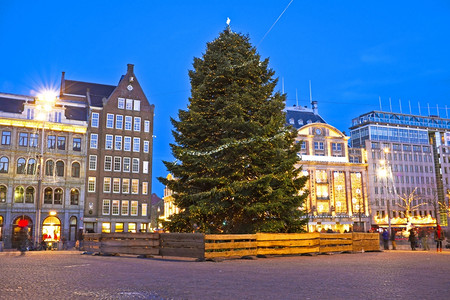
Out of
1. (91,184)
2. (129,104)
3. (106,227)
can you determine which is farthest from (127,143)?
(106,227)

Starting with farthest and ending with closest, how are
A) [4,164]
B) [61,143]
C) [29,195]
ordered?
Answer: 1. [61,143]
2. [29,195]
3. [4,164]

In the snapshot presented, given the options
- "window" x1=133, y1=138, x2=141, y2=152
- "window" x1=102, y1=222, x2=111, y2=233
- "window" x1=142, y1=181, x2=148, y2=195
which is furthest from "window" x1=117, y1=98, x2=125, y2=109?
"window" x1=102, y1=222, x2=111, y2=233

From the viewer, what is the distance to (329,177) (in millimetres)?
94812

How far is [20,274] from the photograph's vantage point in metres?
13.7

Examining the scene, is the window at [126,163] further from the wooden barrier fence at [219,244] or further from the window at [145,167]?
the wooden barrier fence at [219,244]

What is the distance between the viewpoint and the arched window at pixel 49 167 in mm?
57781

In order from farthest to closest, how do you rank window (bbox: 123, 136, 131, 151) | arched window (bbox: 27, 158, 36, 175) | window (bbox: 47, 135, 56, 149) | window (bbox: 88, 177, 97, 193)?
1. window (bbox: 123, 136, 131, 151)
2. window (bbox: 88, 177, 97, 193)
3. window (bbox: 47, 135, 56, 149)
4. arched window (bbox: 27, 158, 36, 175)

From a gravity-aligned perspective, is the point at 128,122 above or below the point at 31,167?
above

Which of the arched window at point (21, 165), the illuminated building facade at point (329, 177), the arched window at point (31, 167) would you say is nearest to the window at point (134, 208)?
the arched window at point (31, 167)

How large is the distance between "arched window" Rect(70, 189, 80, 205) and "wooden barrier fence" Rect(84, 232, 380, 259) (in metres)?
33.7

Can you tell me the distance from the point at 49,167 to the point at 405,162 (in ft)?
271

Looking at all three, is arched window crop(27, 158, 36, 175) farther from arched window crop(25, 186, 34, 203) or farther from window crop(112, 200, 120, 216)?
window crop(112, 200, 120, 216)

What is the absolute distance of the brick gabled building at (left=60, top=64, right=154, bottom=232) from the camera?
60.7m

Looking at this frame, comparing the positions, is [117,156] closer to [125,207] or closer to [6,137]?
[125,207]
